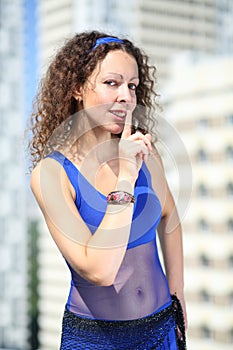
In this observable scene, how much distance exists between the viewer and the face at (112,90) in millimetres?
868

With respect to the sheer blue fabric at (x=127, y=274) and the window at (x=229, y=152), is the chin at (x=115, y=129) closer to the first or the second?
the sheer blue fabric at (x=127, y=274)

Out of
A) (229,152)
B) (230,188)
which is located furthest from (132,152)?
(229,152)

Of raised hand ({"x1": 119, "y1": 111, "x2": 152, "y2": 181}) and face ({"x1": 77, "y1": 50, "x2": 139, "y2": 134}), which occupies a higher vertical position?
A: face ({"x1": 77, "y1": 50, "x2": 139, "y2": 134})

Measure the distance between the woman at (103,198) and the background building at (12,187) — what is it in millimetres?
25200

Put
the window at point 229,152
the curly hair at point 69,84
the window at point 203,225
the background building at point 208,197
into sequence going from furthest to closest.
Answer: the window at point 203,225 → the window at point 229,152 → the background building at point 208,197 → the curly hair at point 69,84

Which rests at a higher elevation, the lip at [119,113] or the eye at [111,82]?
the eye at [111,82]

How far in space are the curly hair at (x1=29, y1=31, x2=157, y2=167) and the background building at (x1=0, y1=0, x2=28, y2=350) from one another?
82.4 feet

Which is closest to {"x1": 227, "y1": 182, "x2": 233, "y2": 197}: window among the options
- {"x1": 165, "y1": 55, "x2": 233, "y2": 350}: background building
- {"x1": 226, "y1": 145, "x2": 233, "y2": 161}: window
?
{"x1": 165, "y1": 55, "x2": 233, "y2": 350}: background building

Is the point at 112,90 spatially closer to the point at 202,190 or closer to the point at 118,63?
the point at 118,63

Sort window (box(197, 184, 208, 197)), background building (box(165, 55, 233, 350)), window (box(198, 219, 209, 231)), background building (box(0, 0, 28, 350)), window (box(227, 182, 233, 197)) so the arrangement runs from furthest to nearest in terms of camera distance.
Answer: background building (box(0, 0, 28, 350)) < window (box(197, 184, 208, 197)) < window (box(198, 219, 209, 231)) < window (box(227, 182, 233, 197)) < background building (box(165, 55, 233, 350))

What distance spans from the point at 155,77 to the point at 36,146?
23 centimetres

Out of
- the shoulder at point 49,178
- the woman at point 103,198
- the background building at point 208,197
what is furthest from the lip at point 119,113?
the background building at point 208,197

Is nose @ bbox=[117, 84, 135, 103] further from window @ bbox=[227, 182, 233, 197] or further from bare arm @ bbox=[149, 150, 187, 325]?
window @ bbox=[227, 182, 233, 197]

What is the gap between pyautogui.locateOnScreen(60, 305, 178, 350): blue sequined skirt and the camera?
87 cm
